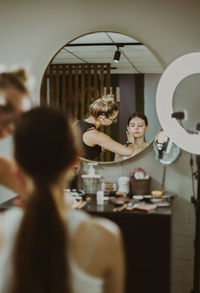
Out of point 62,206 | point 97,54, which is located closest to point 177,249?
point 97,54

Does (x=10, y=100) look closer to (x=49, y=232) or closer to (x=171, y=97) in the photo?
(x=49, y=232)

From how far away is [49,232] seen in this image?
3.43 feet

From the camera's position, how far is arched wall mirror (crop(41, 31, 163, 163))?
9.87 feet

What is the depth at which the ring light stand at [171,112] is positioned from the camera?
2.79m

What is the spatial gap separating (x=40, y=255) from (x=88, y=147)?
210 centimetres

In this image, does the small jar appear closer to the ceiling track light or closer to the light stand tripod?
the light stand tripod

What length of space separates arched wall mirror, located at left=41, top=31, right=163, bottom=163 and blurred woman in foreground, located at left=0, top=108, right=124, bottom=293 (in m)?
1.98

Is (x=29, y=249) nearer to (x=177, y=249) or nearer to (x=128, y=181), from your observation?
(x=128, y=181)

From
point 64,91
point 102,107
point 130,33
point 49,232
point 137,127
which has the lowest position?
point 49,232

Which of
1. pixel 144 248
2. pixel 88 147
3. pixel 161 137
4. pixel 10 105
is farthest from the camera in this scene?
pixel 88 147

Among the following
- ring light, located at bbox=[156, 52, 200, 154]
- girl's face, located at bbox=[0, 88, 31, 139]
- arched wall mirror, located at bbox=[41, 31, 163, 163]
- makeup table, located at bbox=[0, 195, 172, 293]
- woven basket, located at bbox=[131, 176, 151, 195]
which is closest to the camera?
girl's face, located at bbox=[0, 88, 31, 139]

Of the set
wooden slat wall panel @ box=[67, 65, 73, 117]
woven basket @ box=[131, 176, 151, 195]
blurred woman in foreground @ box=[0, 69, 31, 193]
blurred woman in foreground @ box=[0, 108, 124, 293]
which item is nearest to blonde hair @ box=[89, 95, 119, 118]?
wooden slat wall panel @ box=[67, 65, 73, 117]

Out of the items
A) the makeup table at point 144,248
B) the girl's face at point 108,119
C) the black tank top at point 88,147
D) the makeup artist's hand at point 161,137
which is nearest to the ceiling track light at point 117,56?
the girl's face at point 108,119

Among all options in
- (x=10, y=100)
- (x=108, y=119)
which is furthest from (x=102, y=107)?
(x=10, y=100)
